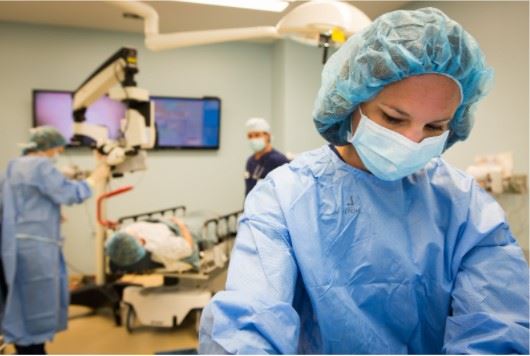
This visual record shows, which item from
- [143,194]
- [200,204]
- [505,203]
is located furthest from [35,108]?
[505,203]

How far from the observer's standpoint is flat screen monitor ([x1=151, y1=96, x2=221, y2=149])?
404 centimetres

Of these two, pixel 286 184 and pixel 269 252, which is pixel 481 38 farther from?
pixel 269 252

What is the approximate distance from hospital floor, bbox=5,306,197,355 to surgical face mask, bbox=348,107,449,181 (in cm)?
198

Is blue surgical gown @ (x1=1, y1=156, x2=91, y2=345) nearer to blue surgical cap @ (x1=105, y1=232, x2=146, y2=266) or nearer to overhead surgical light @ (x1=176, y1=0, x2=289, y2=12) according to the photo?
blue surgical cap @ (x1=105, y1=232, x2=146, y2=266)

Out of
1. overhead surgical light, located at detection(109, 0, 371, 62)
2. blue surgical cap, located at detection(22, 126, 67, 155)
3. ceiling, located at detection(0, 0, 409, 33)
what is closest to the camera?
overhead surgical light, located at detection(109, 0, 371, 62)

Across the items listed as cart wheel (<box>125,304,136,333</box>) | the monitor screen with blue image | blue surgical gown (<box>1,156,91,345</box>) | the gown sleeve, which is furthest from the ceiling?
the gown sleeve

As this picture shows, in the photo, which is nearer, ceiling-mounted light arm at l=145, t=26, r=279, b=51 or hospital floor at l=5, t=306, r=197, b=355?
ceiling-mounted light arm at l=145, t=26, r=279, b=51

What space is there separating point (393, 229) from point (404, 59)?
1.07 feet

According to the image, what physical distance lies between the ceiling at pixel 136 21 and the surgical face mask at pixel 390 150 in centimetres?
253

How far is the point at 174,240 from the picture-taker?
7.86ft

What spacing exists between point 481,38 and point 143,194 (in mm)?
3199

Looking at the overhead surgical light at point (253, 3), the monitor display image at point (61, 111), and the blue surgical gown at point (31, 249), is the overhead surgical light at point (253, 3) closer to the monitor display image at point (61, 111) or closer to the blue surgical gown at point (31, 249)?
the blue surgical gown at point (31, 249)

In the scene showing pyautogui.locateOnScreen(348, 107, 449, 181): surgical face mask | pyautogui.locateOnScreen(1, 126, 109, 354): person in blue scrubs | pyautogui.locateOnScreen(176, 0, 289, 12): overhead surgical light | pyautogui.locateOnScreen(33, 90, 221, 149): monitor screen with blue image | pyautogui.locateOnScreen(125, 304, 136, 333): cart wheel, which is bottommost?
pyautogui.locateOnScreen(125, 304, 136, 333): cart wheel

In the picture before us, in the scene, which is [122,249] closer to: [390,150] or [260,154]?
[260,154]
